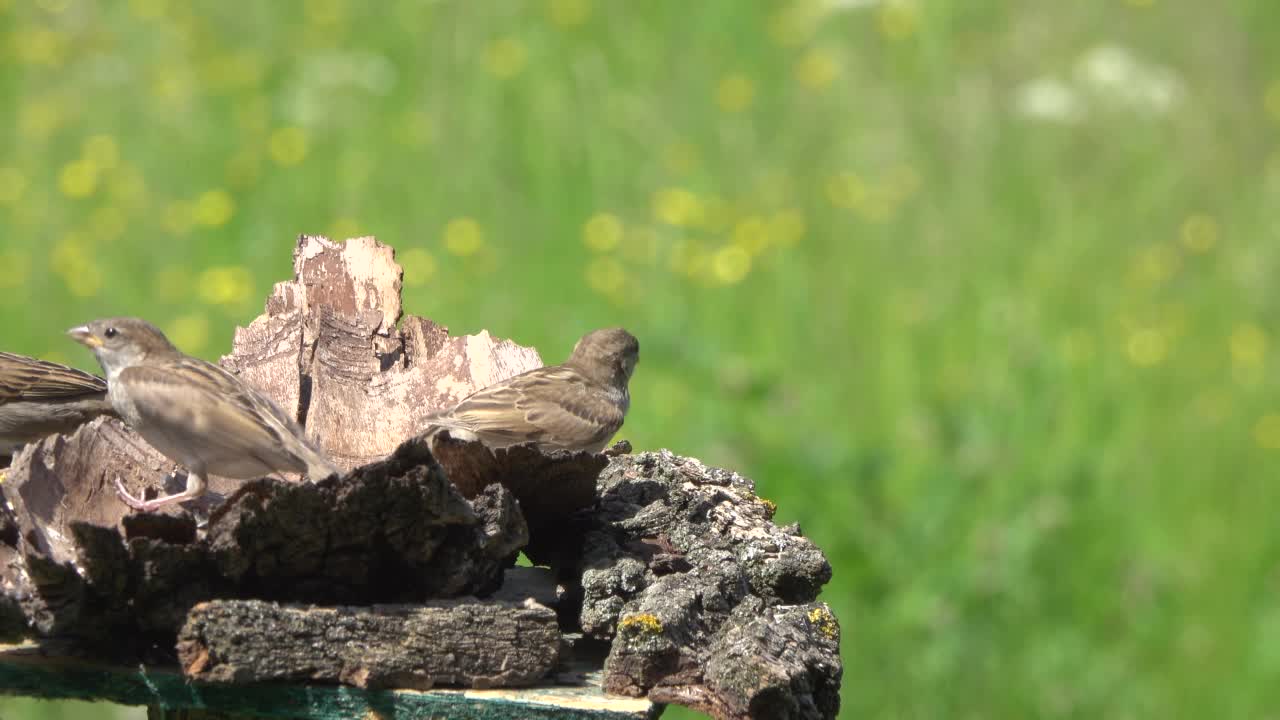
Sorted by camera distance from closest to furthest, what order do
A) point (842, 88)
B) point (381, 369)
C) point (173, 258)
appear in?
point (381, 369), point (173, 258), point (842, 88)

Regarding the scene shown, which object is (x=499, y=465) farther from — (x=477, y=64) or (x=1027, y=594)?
(x=477, y=64)

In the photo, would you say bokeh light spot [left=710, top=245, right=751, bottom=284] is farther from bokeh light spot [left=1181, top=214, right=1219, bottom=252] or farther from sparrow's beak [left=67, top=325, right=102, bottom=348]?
sparrow's beak [left=67, top=325, right=102, bottom=348]

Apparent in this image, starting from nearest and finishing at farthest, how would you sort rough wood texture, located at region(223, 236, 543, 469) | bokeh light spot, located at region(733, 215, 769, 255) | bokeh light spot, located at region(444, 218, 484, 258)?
rough wood texture, located at region(223, 236, 543, 469) → bokeh light spot, located at region(444, 218, 484, 258) → bokeh light spot, located at region(733, 215, 769, 255)

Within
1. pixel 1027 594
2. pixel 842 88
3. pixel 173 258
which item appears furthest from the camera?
pixel 842 88

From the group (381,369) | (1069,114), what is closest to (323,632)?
(381,369)

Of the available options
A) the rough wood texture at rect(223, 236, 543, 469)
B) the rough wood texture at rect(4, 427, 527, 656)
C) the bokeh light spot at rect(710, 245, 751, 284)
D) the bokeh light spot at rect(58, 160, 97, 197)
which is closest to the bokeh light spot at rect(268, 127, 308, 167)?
the bokeh light spot at rect(58, 160, 97, 197)

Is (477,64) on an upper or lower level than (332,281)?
upper

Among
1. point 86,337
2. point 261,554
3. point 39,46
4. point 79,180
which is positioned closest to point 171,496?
point 261,554

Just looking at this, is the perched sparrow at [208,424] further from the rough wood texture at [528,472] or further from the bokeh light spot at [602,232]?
the bokeh light spot at [602,232]
